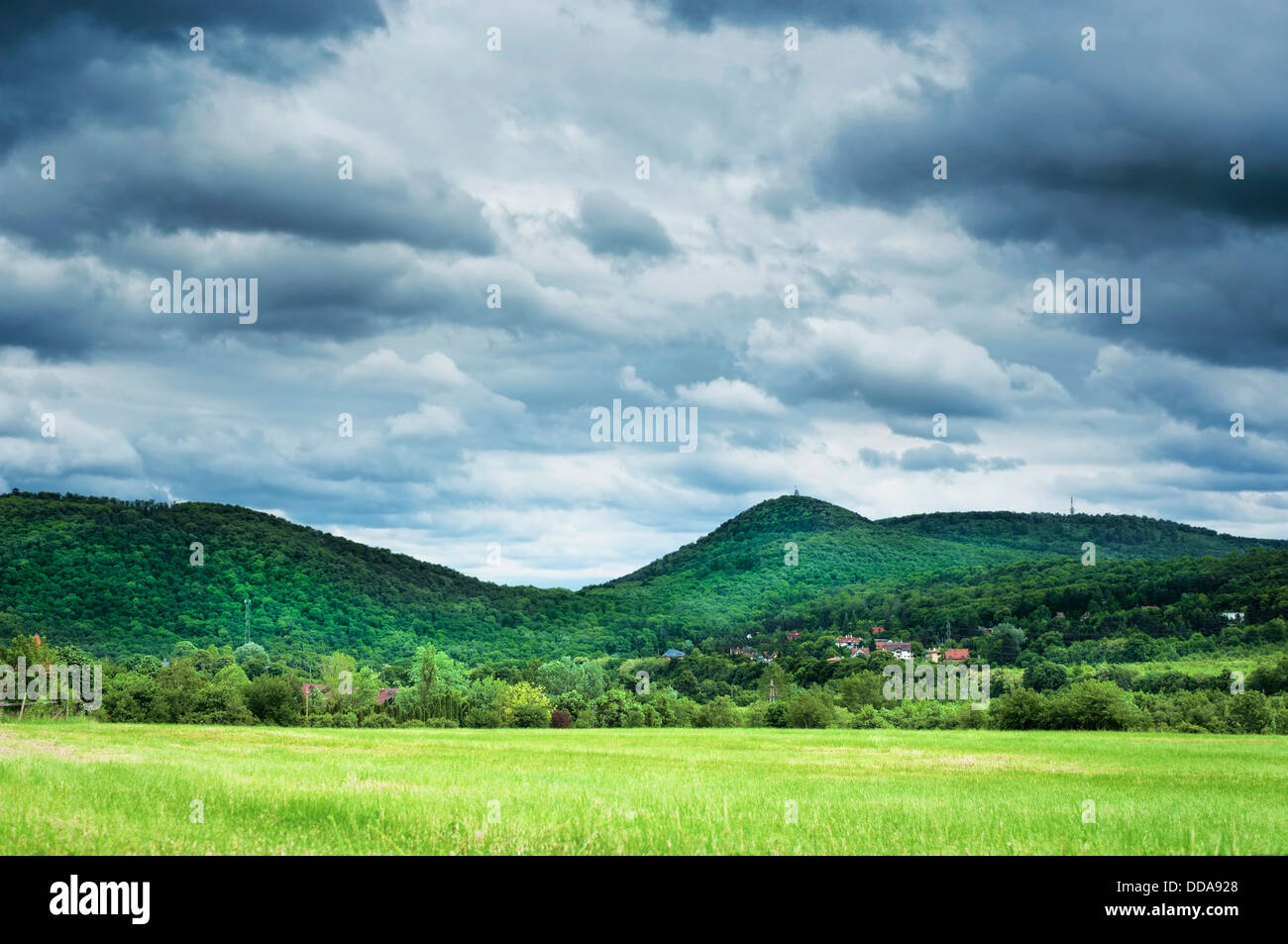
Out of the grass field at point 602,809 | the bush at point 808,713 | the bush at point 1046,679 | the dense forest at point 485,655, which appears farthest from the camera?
the bush at point 1046,679

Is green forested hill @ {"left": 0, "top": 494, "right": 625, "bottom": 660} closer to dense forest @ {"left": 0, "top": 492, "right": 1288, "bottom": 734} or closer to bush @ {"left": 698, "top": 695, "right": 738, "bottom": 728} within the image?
dense forest @ {"left": 0, "top": 492, "right": 1288, "bottom": 734}

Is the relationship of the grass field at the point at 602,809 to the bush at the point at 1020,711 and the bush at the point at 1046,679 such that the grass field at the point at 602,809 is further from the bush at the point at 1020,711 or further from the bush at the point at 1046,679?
the bush at the point at 1046,679

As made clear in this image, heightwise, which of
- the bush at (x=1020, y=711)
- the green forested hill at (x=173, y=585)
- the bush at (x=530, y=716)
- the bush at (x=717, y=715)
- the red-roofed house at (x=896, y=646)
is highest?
the green forested hill at (x=173, y=585)

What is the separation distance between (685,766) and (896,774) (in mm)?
9246

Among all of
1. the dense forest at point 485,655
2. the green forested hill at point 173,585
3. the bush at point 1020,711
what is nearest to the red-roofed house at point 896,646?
the dense forest at point 485,655

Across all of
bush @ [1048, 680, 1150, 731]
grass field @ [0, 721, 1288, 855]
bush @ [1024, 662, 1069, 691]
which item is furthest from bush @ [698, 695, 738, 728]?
grass field @ [0, 721, 1288, 855]

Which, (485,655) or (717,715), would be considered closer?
(717,715)

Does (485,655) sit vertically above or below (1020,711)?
below

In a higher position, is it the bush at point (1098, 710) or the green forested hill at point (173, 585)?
the green forested hill at point (173, 585)

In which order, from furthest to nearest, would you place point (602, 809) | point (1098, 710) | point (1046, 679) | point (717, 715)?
1. point (1046, 679)
2. point (717, 715)
3. point (1098, 710)
4. point (602, 809)

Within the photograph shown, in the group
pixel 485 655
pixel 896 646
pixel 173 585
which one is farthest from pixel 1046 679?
pixel 173 585

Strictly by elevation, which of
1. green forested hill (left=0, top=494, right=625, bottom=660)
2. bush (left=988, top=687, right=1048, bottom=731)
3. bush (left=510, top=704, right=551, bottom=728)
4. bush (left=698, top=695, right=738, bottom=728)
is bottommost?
bush (left=698, top=695, right=738, bottom=728)

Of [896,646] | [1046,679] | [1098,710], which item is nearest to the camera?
[1098,710]

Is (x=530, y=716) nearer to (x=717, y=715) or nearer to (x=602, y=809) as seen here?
(x=717, y=715)
